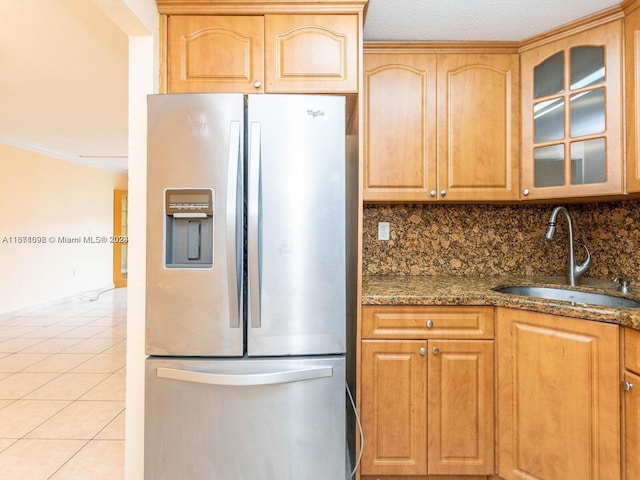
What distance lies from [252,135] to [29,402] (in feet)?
8.46

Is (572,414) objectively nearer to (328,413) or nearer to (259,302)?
(328,413)

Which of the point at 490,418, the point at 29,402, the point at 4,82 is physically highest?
the point at 4,82

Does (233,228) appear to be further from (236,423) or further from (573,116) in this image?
(573,116)

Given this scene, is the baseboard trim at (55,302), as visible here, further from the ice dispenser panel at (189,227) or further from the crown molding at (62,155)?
the ice dispenser panel at (189,227)

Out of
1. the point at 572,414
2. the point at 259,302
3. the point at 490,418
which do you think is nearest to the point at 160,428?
the point at 259,302

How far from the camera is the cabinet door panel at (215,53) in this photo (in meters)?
1.57

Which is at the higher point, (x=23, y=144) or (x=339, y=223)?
(x=23, y=144)

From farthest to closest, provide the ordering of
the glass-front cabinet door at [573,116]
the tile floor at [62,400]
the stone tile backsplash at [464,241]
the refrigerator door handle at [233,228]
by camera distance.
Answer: the stone tile backsplash at [464,241] < the tile floor at [62,400] < the glass-front cabinet door at [573,116] < the refrigerator door handle at [233,228]

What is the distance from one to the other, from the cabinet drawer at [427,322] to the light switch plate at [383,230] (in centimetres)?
68

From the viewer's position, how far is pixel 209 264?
1.40 metres

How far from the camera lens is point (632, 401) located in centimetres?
124

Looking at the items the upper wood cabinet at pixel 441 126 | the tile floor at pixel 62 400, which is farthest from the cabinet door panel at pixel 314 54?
the tile floor at pixel 62 400

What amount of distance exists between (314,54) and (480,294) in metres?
1.34

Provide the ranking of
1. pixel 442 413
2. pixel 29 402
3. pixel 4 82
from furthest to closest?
pixel 4 82 → pixel 29 402 → pixel 442 413
